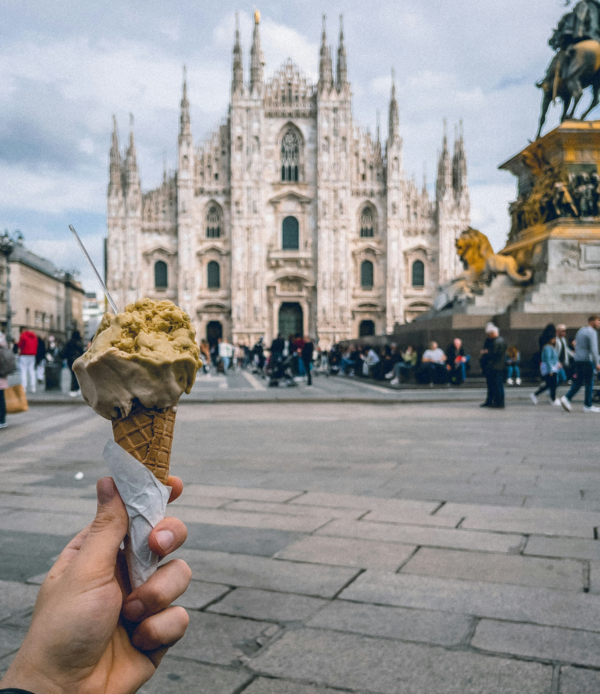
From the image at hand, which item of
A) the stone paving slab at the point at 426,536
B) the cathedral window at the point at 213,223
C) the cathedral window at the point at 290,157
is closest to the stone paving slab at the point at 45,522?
the stone paving slab at the point at 426,536

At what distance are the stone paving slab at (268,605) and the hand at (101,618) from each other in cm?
128

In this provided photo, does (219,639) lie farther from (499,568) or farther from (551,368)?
(551,368)

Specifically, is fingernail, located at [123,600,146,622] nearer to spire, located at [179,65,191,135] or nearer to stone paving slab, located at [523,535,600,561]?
stone paving slab, located at [523,535,600,561]

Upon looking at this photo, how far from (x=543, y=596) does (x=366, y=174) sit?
4135cm

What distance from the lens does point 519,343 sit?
12.7m

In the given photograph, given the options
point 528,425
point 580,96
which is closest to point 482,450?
point 528,425

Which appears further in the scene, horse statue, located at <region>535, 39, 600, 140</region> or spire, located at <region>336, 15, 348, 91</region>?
spire, located at <region>336, 15, 348, 91</region>

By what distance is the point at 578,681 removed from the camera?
6.11 feet

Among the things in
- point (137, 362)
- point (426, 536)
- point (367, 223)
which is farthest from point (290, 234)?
point (137, 362)

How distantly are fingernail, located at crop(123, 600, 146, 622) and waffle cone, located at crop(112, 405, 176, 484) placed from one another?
0.71 ft

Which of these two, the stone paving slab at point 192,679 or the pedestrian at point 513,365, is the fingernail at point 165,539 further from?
the pedestrian at point 513,365

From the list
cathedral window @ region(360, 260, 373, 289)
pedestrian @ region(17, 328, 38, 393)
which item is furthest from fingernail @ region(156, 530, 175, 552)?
cathedral window @ region(360, 260, 373, 289)

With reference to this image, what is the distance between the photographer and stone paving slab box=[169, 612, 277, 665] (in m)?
2.06

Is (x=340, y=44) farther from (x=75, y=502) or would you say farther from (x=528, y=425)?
(x=75, y=502)
